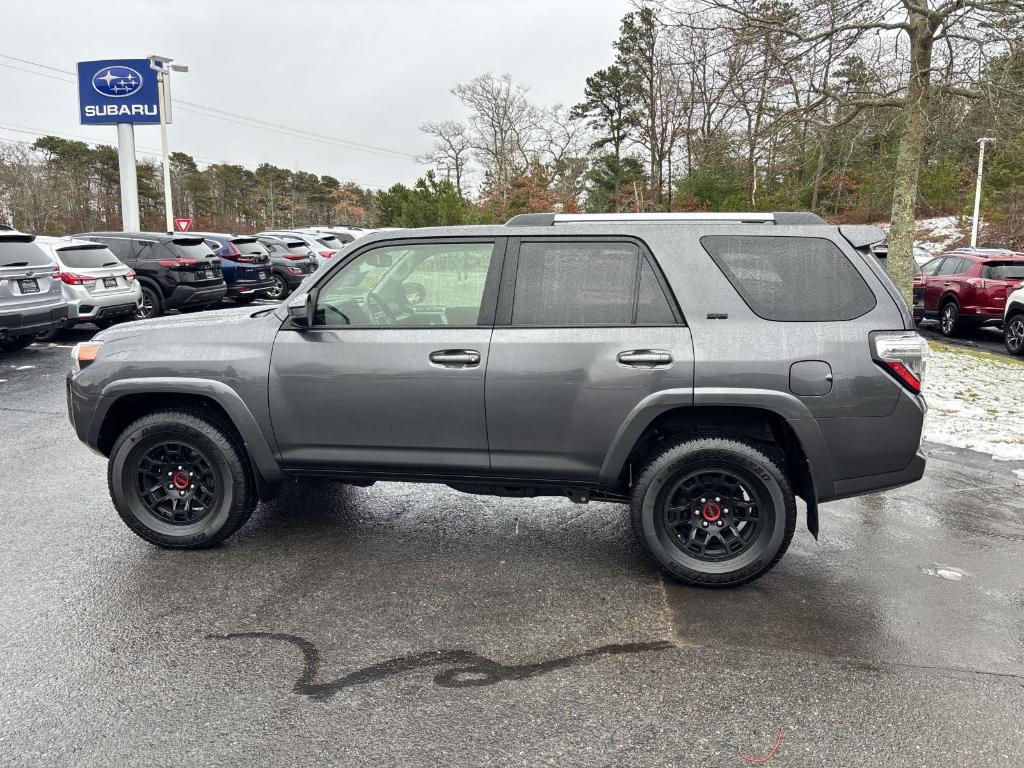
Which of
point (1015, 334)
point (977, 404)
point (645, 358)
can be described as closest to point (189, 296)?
point (977, 404)

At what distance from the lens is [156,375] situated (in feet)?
14.5

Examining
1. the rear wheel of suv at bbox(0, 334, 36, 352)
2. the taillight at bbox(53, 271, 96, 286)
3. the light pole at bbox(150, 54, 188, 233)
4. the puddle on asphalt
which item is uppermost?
the light pole at bbox(150, 54, 188, 233)

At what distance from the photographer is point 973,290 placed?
1496cm

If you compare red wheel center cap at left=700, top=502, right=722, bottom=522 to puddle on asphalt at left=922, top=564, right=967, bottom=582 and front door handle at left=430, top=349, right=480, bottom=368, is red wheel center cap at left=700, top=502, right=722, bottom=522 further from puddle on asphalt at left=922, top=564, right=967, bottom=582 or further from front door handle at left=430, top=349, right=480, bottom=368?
front door handle at left=430, top=349, right=480, bottom=368

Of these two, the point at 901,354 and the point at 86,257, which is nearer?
the point at 901,354

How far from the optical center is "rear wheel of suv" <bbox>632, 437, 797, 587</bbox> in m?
3.99

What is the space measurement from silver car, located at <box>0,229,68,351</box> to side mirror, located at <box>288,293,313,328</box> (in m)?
7.77

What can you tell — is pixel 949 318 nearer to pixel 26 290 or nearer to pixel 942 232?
pixel 26 290

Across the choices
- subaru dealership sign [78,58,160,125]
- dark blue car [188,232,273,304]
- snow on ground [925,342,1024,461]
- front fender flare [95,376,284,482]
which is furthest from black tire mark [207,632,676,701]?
subaru dealership sign [78,58,160,125]

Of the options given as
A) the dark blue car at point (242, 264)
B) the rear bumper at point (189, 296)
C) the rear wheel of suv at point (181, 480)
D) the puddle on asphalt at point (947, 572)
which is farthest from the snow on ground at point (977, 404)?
the dark blue car at point (242, 264)

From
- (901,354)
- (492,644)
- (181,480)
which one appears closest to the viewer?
(492,644)

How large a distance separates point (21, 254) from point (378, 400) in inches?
346

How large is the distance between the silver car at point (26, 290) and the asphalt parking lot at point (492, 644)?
5.98 meters

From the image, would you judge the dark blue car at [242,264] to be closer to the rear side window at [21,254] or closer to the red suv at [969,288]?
the rear side window at [21,254]
